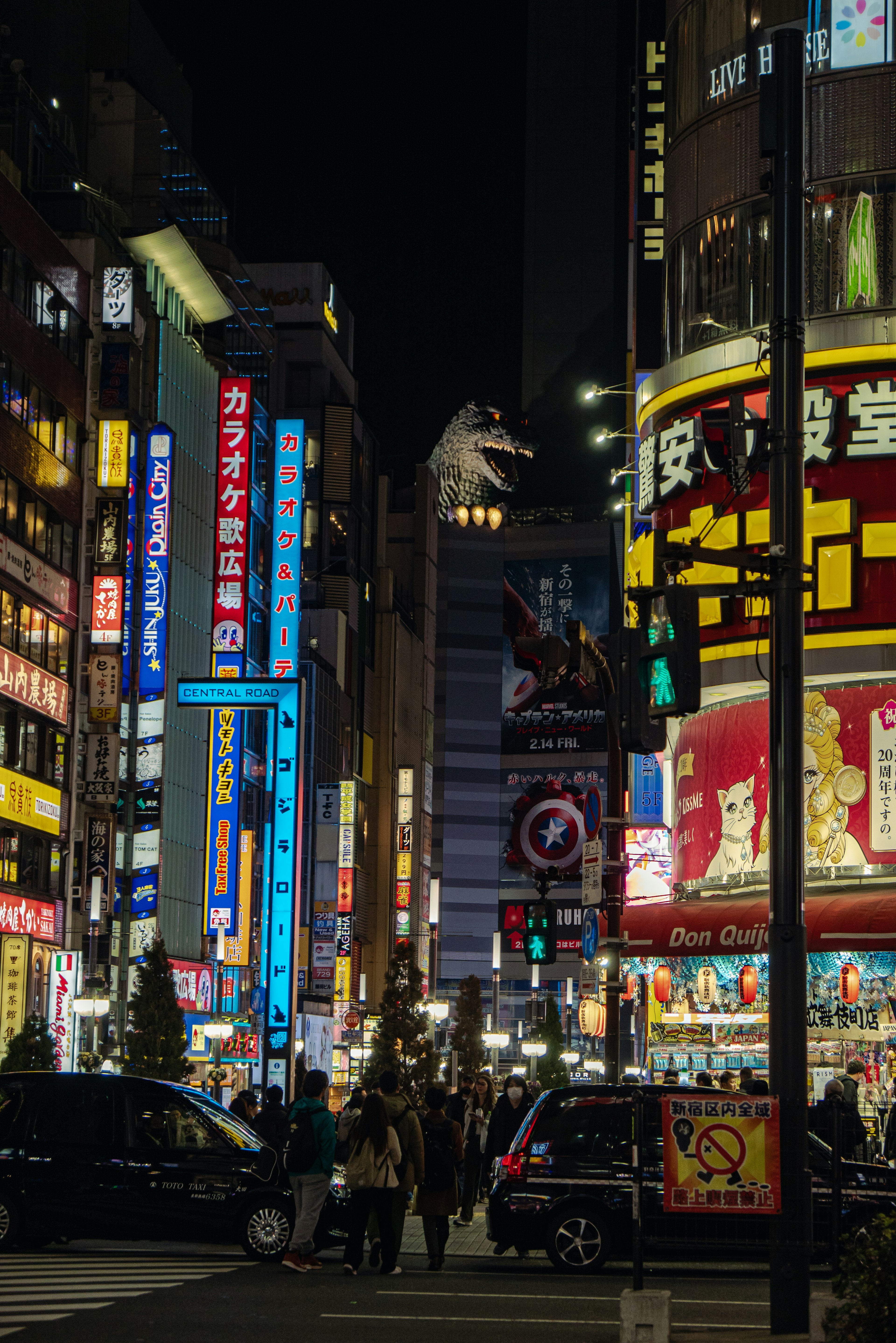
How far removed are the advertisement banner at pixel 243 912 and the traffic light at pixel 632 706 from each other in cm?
5674

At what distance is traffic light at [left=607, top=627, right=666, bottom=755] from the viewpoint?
12.1m

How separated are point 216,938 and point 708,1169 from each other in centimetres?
5651

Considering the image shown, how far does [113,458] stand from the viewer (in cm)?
5181

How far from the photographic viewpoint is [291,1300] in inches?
581

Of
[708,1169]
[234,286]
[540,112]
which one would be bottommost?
[708,1169]

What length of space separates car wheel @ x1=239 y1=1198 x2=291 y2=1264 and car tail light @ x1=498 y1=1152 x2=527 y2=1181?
222 centimetres

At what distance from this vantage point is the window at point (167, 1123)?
1842cm

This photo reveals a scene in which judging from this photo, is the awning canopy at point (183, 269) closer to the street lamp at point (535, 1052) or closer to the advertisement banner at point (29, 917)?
the advertisement banner at point (29, 917)

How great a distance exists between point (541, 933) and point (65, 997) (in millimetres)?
23566

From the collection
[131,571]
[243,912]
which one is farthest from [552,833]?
[131,571]

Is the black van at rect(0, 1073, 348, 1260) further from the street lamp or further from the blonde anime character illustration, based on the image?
the street lamp

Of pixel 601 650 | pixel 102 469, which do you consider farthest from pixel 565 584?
pixel 601 650

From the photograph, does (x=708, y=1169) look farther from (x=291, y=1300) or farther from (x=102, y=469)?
(x=102, y=469)

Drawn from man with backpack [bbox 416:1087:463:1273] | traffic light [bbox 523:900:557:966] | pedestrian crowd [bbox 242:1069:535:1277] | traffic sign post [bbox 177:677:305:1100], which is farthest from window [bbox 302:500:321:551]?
man with backpack [bbox 416:1087:463:1273]
